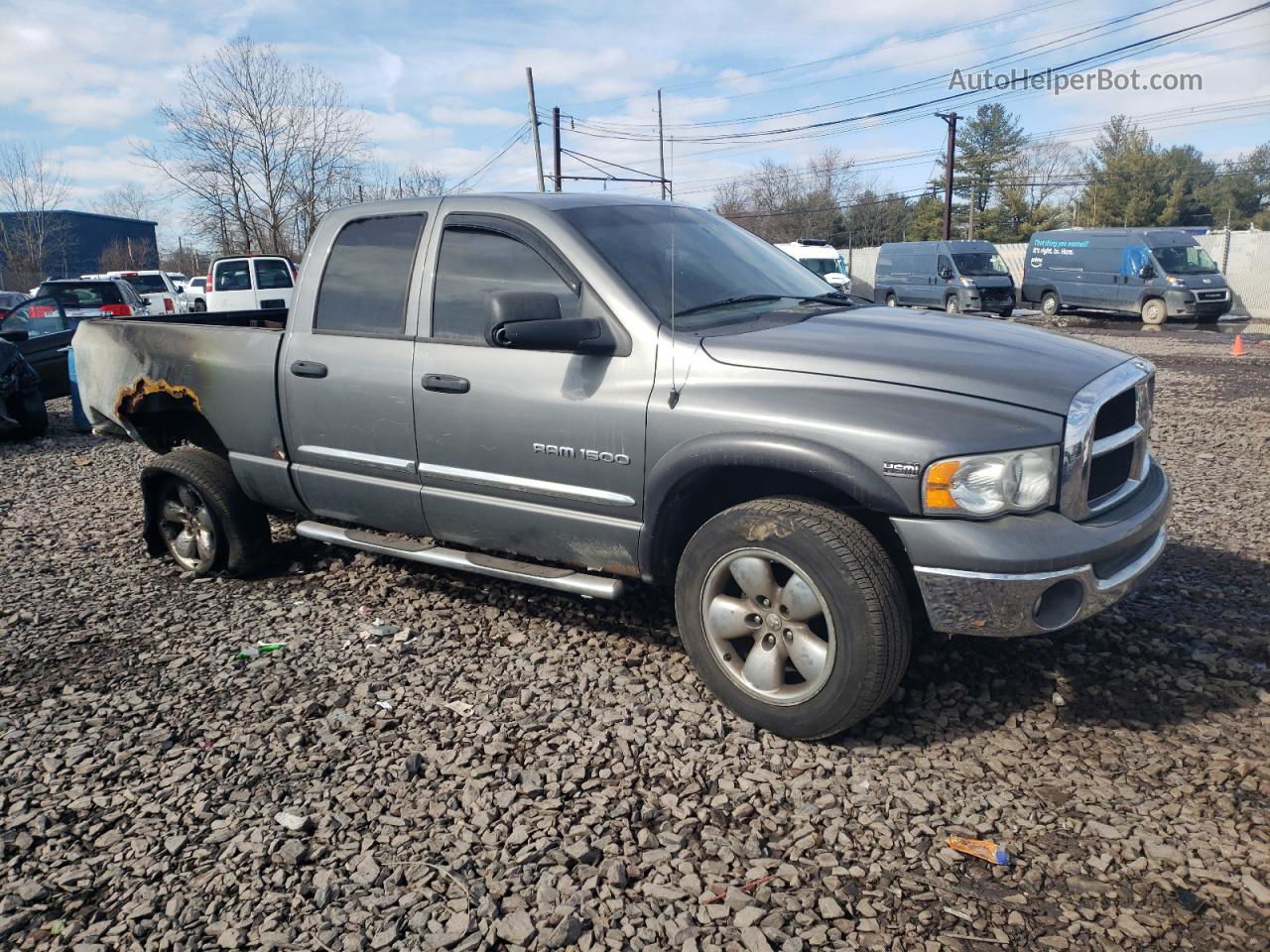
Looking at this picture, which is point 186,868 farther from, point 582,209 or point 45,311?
point 45,311

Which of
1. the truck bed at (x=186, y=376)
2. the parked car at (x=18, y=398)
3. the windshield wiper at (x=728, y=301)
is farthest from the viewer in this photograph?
the parked car at (x=18, y=398)

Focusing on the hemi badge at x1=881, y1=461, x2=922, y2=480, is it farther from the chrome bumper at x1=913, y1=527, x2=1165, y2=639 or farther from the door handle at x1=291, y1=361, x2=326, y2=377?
the door handle at x1=291, y1=361, x2=326, y2=377

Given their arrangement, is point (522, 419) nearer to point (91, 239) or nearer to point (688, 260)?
point (688, 260)

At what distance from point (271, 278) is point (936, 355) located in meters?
19.2

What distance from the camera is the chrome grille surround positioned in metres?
2.91

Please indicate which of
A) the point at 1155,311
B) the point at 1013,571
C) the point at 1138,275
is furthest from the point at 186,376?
the point at 1138,275

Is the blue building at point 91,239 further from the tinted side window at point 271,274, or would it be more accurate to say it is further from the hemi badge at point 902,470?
the hemi badge at point 902,470

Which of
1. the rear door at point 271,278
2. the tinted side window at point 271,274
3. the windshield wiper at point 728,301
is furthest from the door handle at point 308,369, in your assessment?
the tinted side window at point 271,274

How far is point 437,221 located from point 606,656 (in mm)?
2079

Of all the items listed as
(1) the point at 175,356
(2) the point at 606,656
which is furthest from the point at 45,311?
(2) the point at 606,656

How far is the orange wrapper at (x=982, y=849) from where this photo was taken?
2.65 m

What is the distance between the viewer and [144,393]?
5.14 m

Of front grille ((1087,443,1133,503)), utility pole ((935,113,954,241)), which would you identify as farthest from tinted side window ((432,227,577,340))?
utility pole ((935,113,954,241))

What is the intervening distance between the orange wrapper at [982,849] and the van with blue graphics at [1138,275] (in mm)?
24548
